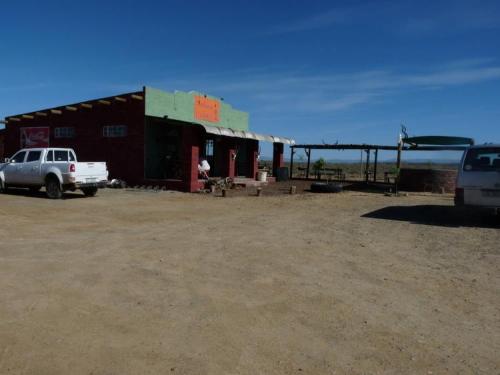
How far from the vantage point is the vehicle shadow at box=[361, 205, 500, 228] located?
10.3 metres

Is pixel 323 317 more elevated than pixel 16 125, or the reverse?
pixel 16 125

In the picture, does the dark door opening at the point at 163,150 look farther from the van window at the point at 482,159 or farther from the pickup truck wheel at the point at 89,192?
the van window at the point at 482,159

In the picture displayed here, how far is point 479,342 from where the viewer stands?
12.2ft

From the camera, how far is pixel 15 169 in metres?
15.9

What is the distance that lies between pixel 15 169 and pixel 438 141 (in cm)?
1858

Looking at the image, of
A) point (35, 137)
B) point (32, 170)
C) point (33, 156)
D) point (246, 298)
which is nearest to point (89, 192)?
point (32, 170)

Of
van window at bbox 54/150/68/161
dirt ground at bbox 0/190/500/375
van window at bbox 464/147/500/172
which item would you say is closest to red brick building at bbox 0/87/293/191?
van window at bbox 54/150/68/161

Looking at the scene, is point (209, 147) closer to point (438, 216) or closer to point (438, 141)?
point (438, 141)

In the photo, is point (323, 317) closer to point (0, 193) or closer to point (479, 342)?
point (479, 342)

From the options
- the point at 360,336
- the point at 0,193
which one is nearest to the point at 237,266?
the point at 360,336

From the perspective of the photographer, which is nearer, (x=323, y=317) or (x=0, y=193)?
(x=323, y=317)

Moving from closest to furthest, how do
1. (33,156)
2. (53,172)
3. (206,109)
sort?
(53,172)
(33,156)
(206,109)

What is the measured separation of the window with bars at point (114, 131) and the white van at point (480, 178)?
14.7 meters

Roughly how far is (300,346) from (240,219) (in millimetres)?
7119
